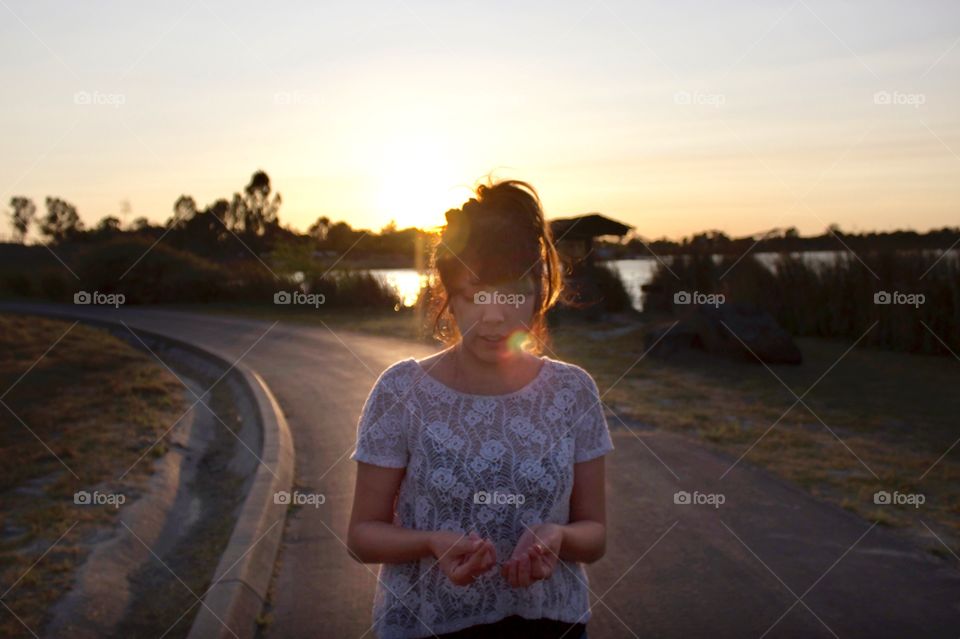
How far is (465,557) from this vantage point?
2035mm

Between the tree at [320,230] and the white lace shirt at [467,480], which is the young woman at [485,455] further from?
the tree at [320,230]

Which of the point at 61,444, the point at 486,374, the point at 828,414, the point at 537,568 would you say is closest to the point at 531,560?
the point at 537,568

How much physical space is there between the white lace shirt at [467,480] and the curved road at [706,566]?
2.59 meters

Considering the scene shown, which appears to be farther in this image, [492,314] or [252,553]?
[252,553]

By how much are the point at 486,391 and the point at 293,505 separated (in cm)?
521

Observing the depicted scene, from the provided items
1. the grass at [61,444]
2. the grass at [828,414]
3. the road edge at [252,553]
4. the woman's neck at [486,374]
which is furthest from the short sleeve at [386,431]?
the grass at [828,414]

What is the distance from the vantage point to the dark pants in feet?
7.41

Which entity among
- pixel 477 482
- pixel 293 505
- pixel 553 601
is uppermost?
pixel 477 482

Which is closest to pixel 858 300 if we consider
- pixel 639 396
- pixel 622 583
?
pixel 639 396

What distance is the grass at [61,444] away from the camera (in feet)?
17.8

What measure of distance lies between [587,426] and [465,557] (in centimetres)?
54

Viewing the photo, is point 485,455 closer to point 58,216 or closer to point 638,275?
point 638,275

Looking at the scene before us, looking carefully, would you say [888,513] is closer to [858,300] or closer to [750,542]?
[750,542]

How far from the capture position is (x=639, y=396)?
39.9ft
